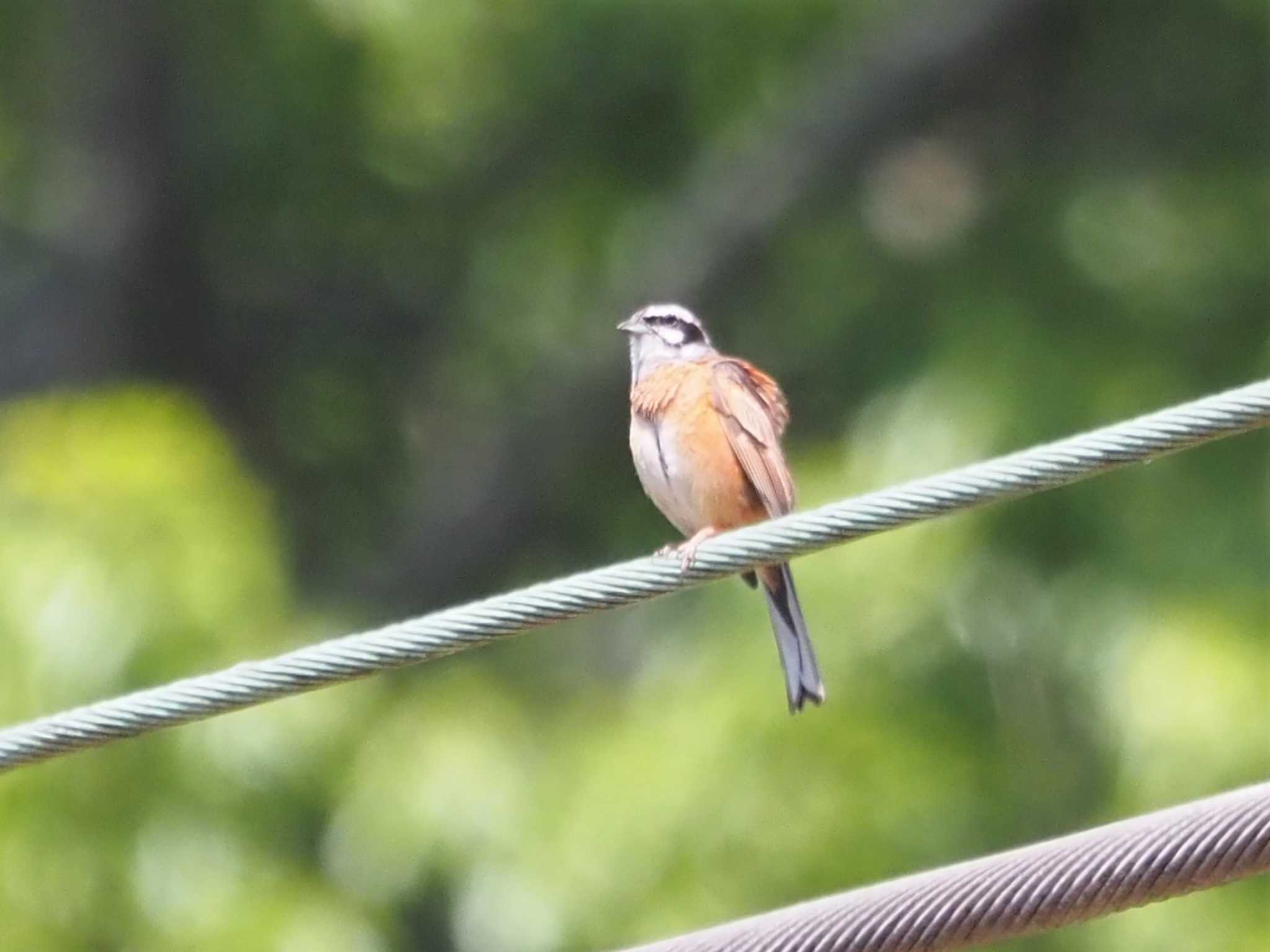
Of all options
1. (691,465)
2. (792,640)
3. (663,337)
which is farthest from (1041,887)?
(663,337)

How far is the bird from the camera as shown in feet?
19.9

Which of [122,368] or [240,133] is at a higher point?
[240,133]

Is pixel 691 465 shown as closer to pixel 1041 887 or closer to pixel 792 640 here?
pixel 792 640

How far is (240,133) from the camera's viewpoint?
48.3 feet

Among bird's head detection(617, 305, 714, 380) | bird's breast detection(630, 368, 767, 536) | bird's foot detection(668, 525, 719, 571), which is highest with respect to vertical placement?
bird's head detection(617, 305, 714, 380)

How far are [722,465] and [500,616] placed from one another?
2250 millimetres

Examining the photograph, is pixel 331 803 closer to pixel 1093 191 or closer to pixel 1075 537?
pixel 1075 537

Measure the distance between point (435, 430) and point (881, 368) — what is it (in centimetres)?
361

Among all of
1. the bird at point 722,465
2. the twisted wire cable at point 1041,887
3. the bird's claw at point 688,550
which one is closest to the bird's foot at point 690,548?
the bird's claw at point 688,550

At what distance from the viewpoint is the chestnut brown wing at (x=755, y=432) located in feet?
20.2

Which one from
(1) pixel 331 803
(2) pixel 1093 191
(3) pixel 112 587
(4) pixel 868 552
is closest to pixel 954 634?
(4) pixel 868 552

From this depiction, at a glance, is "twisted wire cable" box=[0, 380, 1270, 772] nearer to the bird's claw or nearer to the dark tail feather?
the bird's claw

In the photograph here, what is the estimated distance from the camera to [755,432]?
6.23 metres

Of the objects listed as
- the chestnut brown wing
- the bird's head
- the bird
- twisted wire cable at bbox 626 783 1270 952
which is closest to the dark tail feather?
the bird
